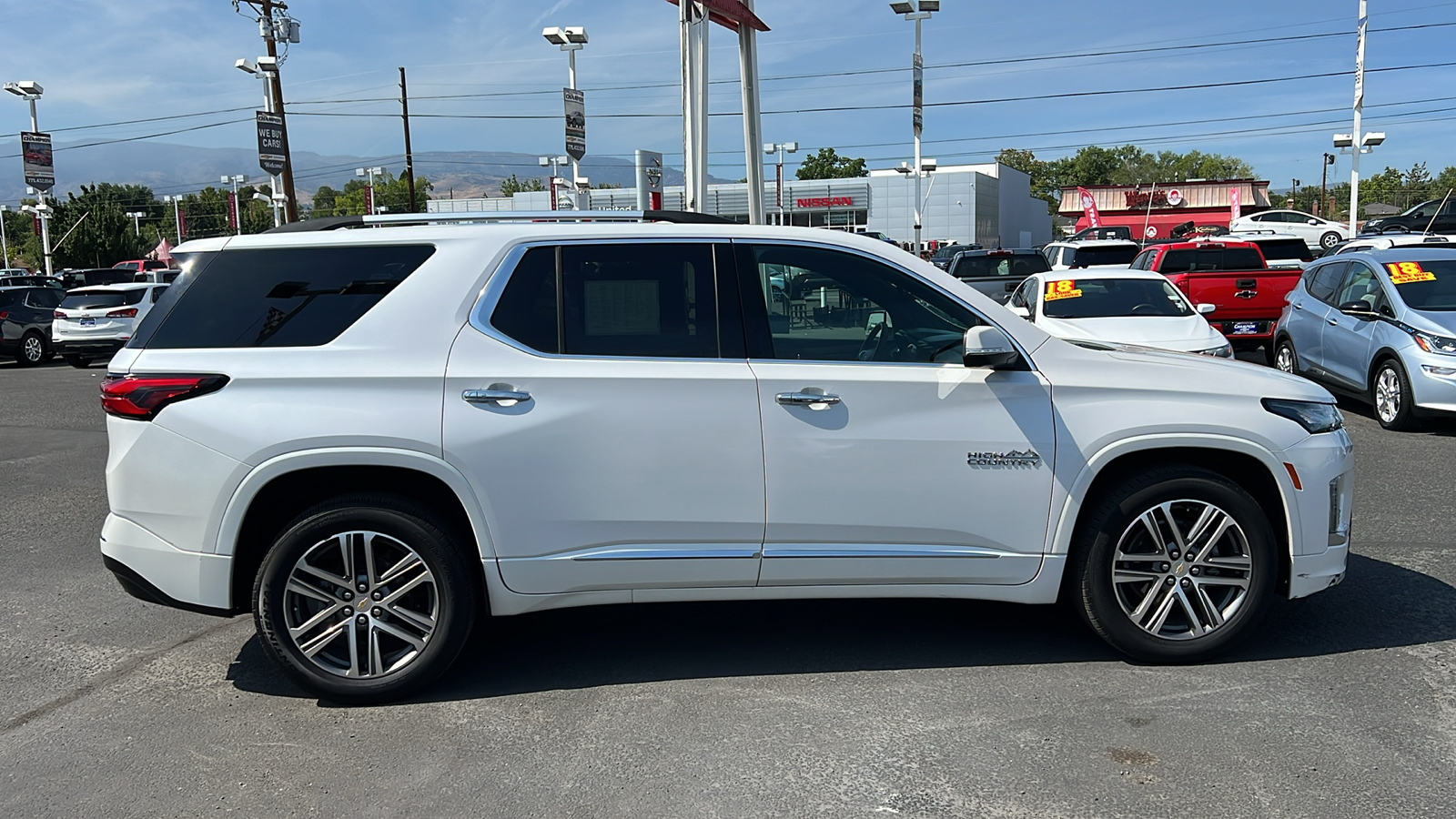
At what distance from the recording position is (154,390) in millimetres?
4141

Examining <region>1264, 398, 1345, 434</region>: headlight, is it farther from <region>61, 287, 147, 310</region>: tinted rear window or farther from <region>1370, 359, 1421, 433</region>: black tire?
<region>61, 287, 147, 310</region>: tinted rear window

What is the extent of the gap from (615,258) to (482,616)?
2034mm

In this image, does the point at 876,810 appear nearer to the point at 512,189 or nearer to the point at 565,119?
the point at 565,119

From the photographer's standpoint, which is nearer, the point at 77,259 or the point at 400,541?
the point at 400,541

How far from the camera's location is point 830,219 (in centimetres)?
7869

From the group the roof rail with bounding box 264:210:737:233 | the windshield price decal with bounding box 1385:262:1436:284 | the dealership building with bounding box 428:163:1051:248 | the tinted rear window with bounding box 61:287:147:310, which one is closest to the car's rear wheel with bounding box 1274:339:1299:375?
the windshield price decal with bounding box 1385:262:1436:284

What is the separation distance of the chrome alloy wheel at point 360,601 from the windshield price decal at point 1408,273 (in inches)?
397

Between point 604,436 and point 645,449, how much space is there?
16cm

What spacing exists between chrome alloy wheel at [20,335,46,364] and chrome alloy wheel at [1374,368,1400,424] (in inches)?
930

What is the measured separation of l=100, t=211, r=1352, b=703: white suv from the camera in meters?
4.14

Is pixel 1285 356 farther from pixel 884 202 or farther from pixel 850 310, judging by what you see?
pixel 884 202

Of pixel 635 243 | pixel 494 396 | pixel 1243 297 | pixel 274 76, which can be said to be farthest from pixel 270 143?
pixel 494 396

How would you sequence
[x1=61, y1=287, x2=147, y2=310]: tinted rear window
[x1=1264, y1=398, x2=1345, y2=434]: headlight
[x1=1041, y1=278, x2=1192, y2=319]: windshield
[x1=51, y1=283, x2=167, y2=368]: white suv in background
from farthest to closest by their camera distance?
[x1=61, y1=287, x2=147, y2=310]: tinted rear window < [x1=51, y1=283, x2=167, y2=368]: white suv in background < [x1=1041, y1=278, x2=1192, y2=319]: windshield < [x1=1264, y1=398, x2=1345, y2=434]: headlight

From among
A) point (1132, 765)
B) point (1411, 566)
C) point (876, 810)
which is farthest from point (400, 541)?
point (1411, 566)
